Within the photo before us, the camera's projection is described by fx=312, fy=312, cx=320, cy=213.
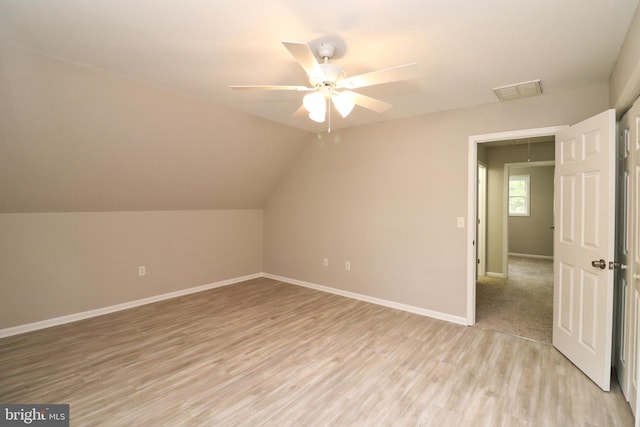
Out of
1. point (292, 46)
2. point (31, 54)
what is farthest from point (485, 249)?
point (31, 54)

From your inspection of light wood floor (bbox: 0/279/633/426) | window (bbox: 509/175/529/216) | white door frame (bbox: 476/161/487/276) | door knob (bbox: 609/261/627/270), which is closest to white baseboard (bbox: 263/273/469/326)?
light wood floor (bbox: 0/279/633/426)

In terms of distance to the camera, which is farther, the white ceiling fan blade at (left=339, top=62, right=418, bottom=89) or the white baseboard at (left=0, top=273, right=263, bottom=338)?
the white baseboard at (left=0, top=273, right=263, bottom=338)

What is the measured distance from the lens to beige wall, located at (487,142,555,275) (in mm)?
5691

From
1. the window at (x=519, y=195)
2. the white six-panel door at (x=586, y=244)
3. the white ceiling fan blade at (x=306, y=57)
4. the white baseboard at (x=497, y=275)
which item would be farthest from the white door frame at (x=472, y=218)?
the window at (x=519, y=195)

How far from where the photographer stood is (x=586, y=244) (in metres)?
2.45

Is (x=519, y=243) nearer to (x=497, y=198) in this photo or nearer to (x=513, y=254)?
(x=513, y=254)

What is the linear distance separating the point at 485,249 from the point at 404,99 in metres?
3.89

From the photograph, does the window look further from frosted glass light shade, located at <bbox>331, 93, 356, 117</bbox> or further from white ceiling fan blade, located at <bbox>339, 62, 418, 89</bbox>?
white ceiling fan blade, located at <bbox>339, 62, 418, 89</bbox>

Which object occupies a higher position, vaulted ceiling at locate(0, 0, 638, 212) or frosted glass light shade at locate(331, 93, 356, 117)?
vaulted ceiling at locate(0, 0, 638, 212)

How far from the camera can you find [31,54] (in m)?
2.26

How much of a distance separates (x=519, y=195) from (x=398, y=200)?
5493mm

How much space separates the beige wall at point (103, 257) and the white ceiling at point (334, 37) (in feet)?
6.68

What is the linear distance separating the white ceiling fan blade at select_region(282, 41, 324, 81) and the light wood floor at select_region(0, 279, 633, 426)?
2.15 m

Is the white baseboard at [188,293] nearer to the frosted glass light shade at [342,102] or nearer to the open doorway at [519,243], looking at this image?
the open doorway at [519,243]
